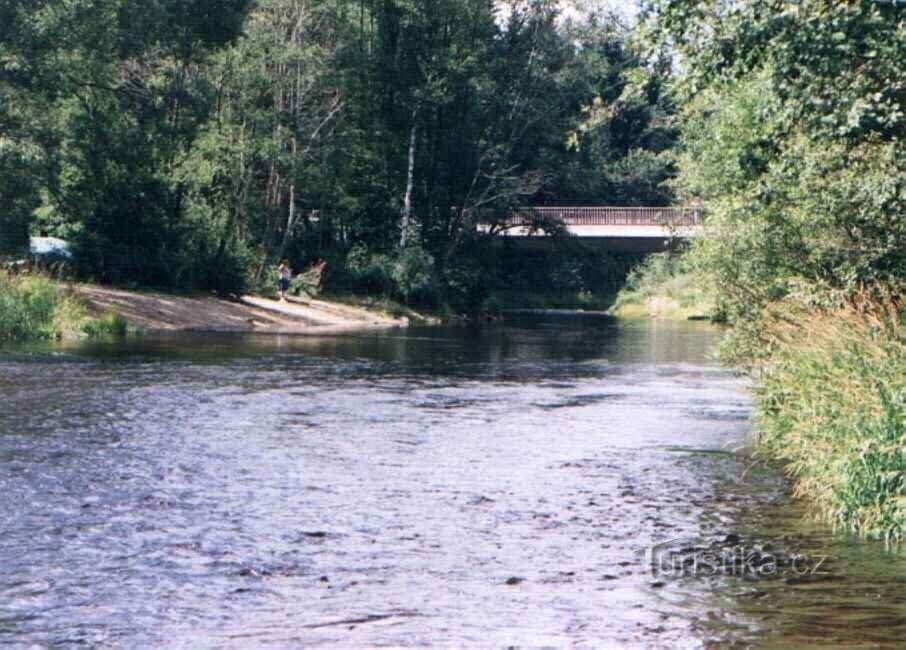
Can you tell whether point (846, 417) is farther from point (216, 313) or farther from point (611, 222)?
point (611, 222)

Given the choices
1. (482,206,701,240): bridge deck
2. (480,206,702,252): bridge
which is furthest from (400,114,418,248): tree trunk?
(482,206,701,240): bridge deck

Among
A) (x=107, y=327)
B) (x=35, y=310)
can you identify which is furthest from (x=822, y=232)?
(x=107, y=327)

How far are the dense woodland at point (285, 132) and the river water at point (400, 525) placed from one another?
671 inches

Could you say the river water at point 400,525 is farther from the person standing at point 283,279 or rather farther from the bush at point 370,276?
the bush at point 370,276

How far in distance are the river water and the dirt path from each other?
1731cm

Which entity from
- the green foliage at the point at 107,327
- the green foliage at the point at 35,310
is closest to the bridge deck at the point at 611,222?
the green foliage at the point at 107,327

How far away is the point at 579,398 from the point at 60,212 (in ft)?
94.7

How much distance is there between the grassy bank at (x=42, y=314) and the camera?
113ft

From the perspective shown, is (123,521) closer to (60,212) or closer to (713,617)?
(713,617)

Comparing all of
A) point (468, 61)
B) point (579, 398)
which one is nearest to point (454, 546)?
point (579, 398)

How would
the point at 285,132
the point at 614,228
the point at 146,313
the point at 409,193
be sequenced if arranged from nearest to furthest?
1. the point at 146,313
2. the point at 285,132
3. the point at 409,193
4. the point at 614,228

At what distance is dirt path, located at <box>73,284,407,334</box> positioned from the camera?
144ft

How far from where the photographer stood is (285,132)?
54625 millimetres

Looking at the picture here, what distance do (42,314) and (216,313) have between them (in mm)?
11202
